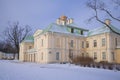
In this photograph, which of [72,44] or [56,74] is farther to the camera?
[72,44]

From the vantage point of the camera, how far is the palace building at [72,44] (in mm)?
33844

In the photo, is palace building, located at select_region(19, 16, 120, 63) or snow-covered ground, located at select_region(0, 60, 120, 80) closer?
snow-covered ground, located at select_region(0, 60, 120, 80)

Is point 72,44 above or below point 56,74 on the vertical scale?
above

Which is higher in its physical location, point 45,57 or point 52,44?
point 52,44

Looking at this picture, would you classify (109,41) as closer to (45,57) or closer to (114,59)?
(114,59)

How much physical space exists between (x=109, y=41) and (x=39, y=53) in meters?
15.0

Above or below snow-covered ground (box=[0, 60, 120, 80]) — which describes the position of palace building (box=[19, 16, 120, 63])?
above

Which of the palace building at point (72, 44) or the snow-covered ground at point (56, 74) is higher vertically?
the palace building at point (72, 44)

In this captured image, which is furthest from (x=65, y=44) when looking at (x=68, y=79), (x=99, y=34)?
(x=68, y=79)

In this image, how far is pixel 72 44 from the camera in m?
37.4

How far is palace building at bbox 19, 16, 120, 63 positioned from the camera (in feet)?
111

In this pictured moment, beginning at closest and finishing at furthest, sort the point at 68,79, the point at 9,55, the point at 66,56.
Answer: the point at 68,79, the point at 66,56, the point at 9,55

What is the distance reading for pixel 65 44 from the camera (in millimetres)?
36156

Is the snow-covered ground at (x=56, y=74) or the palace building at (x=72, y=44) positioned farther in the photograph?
the palace building at (x=72, y=44)
